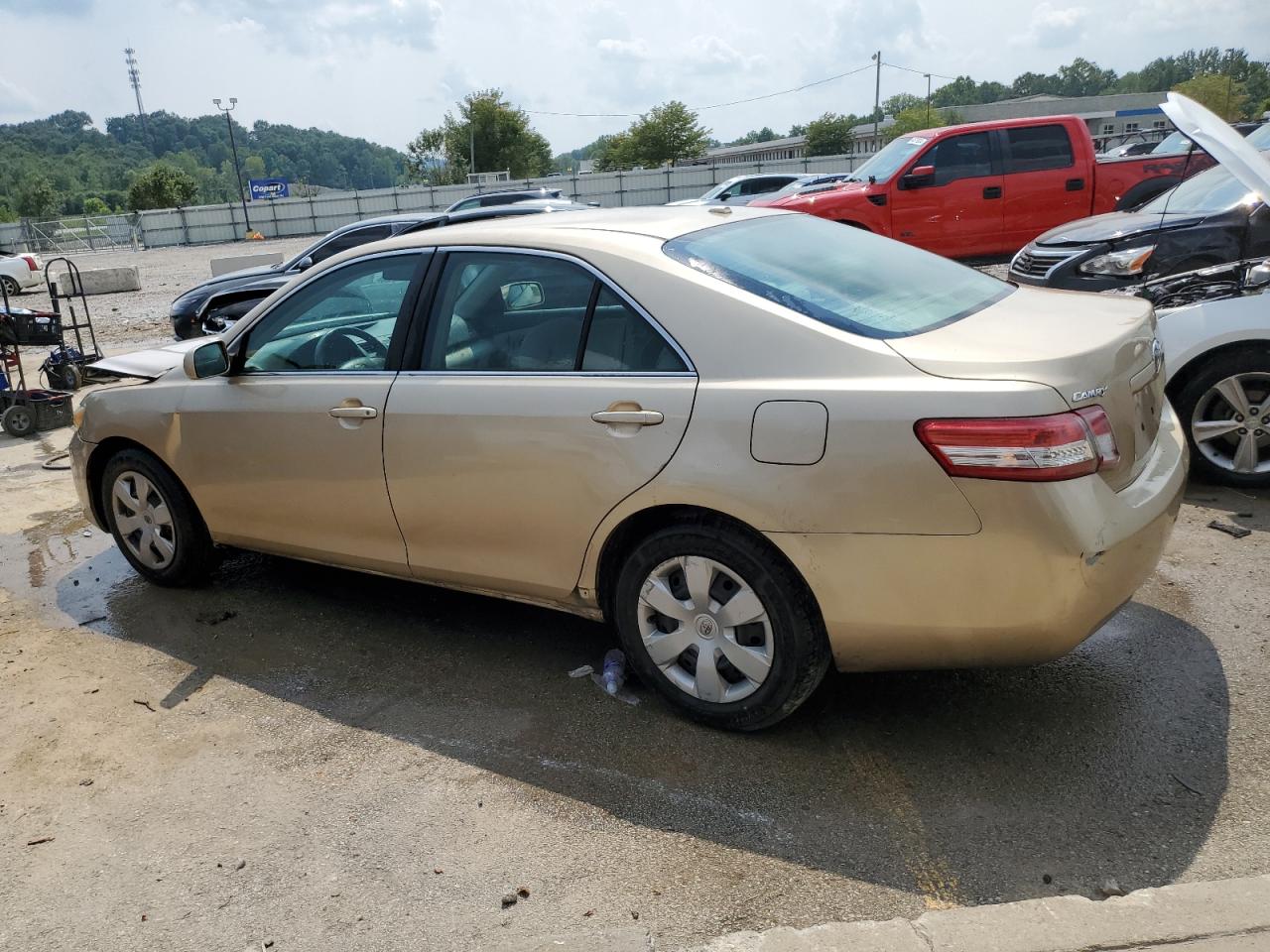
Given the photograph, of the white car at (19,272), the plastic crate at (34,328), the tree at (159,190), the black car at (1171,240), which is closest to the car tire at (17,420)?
the plastic crate at (34,328)

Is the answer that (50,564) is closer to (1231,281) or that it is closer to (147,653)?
(147,653)

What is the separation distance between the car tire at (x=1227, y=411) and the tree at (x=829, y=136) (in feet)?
260

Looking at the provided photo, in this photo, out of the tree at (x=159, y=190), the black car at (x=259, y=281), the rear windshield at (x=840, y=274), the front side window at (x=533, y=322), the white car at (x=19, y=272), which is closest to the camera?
the rear windshield at (x=840, y=274)

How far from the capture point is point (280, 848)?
2896 millimetres

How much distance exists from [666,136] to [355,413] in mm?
74708

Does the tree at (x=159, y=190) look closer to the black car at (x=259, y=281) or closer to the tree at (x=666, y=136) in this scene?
the tree at (x=666, y=136)

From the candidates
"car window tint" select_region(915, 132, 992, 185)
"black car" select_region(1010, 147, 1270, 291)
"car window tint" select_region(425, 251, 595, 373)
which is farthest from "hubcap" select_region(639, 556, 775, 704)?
"car window tint" select_region(915, 132, 992, 185)

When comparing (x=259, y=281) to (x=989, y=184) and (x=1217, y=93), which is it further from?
(x=1217, y=93)

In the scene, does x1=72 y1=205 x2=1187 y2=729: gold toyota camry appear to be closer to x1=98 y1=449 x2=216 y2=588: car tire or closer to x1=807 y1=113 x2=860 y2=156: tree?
x1=98 y1=449 x2=216 y2=588: car tire

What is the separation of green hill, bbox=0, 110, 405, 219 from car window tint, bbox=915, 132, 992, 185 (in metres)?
109

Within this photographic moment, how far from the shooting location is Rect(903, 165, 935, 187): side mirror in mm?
11977

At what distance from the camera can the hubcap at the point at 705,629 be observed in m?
3.09

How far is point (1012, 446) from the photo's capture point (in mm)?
2633

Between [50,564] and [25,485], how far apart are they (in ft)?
6.93
